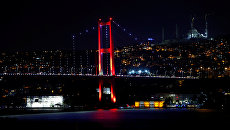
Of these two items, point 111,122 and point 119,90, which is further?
point 119,90

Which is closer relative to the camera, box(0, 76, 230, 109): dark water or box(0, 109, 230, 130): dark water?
box(0, 109, 230, 130): dark water

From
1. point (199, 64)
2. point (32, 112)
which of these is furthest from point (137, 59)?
point (32, 112)

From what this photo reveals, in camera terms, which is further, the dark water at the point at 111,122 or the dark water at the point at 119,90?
the dark water at the point at 119,90

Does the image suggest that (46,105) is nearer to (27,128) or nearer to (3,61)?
(3,61)

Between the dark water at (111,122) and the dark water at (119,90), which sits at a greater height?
the dark water at (119,90)

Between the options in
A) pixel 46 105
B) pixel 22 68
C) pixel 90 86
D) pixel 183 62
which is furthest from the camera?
pixel 183 62

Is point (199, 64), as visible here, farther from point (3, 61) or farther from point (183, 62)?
point (3, 61)

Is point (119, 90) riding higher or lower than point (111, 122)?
higher

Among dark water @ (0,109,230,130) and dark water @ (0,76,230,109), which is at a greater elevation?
dark water @ (0,76,230,109)

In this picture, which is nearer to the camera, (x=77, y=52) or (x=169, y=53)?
(x=77, y=52)

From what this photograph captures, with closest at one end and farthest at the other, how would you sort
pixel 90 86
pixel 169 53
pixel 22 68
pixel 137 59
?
pixel 22 68, pixel 90 86, pixel 137 59, pixel 169 53

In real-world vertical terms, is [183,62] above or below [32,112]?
above
